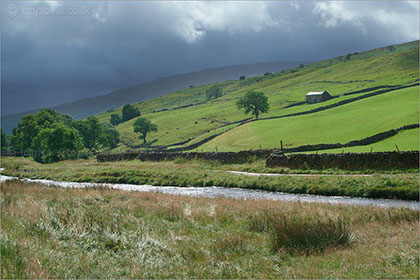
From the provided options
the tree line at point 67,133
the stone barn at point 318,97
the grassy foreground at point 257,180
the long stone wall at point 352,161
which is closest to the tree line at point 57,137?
the tree line at point 67,133

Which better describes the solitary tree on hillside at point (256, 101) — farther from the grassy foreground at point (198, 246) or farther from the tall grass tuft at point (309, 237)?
the tall grass tuft at point (309, 237)

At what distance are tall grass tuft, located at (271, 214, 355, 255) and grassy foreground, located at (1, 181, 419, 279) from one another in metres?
0.03

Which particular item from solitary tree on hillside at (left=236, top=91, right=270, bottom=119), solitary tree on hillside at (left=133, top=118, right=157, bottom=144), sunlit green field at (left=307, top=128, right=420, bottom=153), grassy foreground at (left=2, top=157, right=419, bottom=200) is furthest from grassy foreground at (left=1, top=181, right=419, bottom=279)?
solitary tree on hillside at (left=133, top=118, right=157, bottom=144)

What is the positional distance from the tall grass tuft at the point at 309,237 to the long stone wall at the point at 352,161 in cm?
2497

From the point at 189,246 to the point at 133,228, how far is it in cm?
308

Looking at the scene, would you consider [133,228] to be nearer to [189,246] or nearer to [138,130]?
[189,246]

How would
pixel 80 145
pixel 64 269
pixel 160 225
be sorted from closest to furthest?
1. pixel 64 269
2. pixel 160 225
3. pixel 80 145

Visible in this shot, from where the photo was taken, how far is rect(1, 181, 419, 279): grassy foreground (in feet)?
29.2

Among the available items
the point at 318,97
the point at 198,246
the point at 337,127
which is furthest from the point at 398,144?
the point at 318,97

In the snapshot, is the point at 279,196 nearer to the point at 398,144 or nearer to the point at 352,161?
the point at 352,161

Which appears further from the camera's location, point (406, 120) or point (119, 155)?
point (119, 155)

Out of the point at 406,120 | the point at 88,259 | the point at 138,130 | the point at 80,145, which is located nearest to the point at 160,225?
the point at 88,259

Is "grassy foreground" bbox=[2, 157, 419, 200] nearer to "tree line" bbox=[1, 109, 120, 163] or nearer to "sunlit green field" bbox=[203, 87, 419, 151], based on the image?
"sunlit green field" bbox=[203, 87, 419, 151]

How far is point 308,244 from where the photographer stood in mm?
11289
